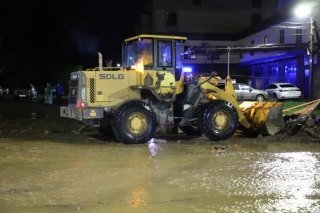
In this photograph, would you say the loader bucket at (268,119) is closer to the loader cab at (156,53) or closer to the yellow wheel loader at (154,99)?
the yellow wheel loader at (154,99)

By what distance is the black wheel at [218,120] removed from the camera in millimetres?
13617

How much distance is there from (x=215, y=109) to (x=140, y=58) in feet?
9.34

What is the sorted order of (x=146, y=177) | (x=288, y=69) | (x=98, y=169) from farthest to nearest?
(x=288, y=69) < (x=98, y=169) < (x=146, y=177)

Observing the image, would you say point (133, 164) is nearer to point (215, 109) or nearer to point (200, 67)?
point (215, 109)

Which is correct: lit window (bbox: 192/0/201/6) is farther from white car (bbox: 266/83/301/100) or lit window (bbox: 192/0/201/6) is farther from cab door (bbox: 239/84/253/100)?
white car (bbox: 266/83/301/100)

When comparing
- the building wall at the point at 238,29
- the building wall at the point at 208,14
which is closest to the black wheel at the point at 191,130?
the building wall at the point at 238,29

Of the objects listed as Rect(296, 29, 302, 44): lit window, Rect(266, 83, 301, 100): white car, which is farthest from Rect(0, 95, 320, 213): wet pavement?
Rect(296, 29, 302, 44): lit window

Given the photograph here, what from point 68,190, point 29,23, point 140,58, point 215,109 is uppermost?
point 29,23

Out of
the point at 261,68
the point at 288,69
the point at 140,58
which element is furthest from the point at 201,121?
the point at 261,68

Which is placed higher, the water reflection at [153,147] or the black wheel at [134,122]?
the black wheel at [134,122]

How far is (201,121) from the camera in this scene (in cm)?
1363

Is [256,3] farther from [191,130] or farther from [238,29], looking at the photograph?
[191,130]

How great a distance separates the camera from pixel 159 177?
8.59m

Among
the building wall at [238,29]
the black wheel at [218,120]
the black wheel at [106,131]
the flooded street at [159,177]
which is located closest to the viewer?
the flooded street at [159,177]
